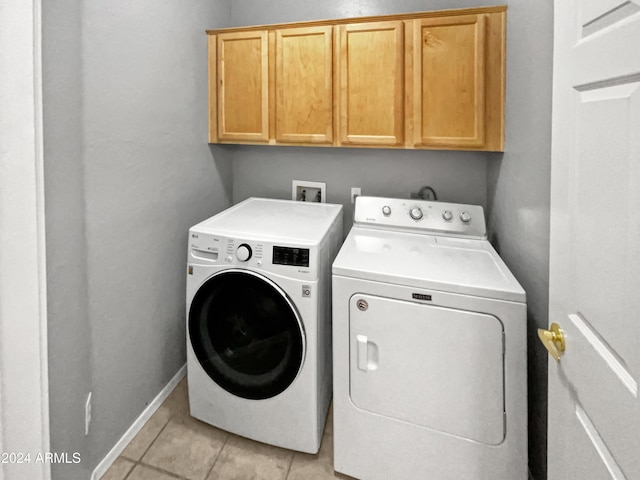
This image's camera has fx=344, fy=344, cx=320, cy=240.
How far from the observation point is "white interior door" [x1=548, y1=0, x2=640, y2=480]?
1.93 feet

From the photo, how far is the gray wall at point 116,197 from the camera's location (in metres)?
1.20

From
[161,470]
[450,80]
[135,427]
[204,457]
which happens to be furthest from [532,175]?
[135,427]

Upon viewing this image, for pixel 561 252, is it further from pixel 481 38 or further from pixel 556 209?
pixel 481 38

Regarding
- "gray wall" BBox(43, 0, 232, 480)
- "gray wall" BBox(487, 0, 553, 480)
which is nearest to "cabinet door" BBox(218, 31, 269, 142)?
"gray wall" BBox(43, 0, 232, 480)

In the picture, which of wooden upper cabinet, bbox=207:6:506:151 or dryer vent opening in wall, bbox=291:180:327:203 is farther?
dryer vent opening in wall, bbox=291:180:327:203

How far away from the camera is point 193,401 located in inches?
68.9

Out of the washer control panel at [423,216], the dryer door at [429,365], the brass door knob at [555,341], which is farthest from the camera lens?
the washer control panel at [423,216]

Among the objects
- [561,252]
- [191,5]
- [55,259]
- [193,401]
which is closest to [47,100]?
[55,259]

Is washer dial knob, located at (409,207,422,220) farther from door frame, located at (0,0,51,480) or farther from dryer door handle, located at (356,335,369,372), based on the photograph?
door frame, located at (0,0,51,480)

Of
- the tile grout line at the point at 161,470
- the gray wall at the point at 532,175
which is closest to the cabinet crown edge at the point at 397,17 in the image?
the gray wall at the point at 532,175

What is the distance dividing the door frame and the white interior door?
1.13 metres

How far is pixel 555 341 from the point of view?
2.80 ft

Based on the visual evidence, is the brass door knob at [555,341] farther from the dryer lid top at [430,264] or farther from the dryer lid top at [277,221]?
the dryer lid top at [277,221]

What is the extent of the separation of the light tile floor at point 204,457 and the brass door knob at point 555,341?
1.14 m
